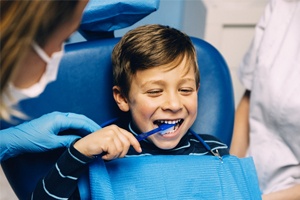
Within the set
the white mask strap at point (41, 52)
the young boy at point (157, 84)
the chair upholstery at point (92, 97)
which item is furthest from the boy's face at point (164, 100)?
the white mask strap at point (41, 52)

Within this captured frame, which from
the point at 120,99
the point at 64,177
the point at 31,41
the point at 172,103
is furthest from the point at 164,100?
the point at 31,41

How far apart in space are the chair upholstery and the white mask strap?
1.57ft

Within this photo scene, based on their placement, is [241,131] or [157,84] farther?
[241,131]

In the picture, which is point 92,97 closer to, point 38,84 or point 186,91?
point 186,91

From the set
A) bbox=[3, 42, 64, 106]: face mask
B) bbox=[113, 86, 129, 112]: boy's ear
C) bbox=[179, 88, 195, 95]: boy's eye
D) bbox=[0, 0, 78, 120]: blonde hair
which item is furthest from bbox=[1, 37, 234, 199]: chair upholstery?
bbox=[0, 0, 78, 120]: blonde hair

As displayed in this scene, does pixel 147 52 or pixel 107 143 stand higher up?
pixel 147 52

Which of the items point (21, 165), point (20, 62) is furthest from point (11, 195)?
point (20, 62)

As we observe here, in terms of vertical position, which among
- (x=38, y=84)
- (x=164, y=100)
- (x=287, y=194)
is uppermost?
(x=38, y=84)

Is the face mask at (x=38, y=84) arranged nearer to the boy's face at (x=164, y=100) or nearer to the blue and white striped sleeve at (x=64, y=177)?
the blue and white striped sleeve at (x=64, y=177)

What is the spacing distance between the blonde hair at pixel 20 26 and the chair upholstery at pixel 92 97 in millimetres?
528

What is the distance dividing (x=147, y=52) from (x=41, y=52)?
0.49 metres

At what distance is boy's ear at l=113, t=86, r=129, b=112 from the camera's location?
123 centimetres

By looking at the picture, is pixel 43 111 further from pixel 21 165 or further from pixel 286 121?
pixel 286 121

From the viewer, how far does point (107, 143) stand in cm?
105
